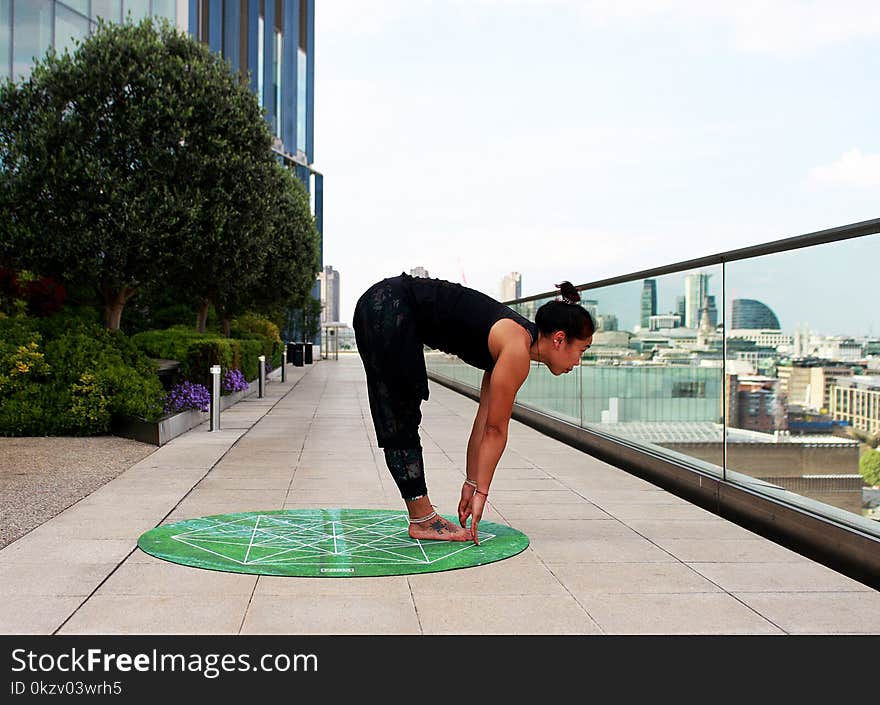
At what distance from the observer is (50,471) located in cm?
797

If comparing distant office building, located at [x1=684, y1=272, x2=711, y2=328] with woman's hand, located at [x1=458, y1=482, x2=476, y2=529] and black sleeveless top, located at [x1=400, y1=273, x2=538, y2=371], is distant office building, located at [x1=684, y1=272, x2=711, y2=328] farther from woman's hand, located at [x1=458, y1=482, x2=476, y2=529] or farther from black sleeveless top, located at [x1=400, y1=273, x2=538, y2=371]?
woman's hand, located at [x1=458, y1=482, x2=476, y2=529]

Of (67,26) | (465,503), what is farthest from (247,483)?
(67,26)

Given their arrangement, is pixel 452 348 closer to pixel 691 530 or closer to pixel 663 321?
pixel 691 530

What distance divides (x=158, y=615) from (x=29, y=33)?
57.5ft

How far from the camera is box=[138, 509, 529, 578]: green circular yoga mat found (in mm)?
4570

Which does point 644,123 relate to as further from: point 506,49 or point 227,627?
point 227,627

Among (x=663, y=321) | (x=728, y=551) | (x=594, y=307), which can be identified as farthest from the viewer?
(x=594, y=307)

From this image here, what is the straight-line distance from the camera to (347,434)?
452 inches

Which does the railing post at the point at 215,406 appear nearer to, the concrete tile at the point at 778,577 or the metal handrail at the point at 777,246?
the metal handrail at the point at 777,246

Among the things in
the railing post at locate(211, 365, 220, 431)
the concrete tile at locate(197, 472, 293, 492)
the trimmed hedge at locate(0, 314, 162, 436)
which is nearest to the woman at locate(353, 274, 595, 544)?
the concrete tile at locate(197, 472, 293, 492)

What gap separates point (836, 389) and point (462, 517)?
203cm

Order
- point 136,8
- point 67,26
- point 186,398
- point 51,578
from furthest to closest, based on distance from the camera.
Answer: point 136,8 → point 67,26 → point 186,398 → point 51,578

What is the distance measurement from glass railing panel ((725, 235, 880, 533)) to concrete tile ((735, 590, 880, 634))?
0.66 m
